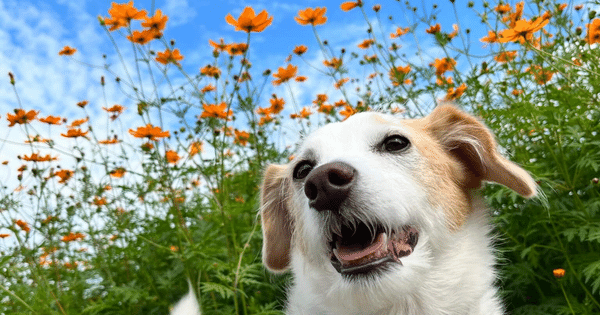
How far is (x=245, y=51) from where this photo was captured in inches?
142

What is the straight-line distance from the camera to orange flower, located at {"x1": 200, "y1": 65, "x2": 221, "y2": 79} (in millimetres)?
3910

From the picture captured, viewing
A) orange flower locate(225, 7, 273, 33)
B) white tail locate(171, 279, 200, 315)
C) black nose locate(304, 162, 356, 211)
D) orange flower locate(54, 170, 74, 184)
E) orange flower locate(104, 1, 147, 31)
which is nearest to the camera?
black nose locate(304, 162, 356, 211)

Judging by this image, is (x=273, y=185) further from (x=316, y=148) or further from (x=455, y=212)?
(x=455, y=212)

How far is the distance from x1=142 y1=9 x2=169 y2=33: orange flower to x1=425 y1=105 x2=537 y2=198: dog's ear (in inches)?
83.2

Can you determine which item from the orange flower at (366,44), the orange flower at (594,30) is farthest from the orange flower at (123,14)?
the orange flower at (594,30)

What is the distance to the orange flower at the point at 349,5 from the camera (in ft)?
14.8

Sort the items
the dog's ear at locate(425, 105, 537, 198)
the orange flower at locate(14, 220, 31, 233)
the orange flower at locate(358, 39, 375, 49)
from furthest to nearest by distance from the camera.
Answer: the orange flower at locate(358, 39, 375, 49) → the orange flower at locate(14, 220, 31, 233) → the dog's ear at locate(425, 105, 537, 198)

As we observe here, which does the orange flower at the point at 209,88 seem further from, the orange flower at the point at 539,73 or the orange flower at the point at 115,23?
the orange flower at the point at 539,73

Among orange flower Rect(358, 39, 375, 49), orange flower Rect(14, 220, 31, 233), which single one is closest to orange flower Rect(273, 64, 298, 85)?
orange flower Rect(358, 39, 375, 49)

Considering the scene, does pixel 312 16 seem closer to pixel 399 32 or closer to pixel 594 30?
pixel 399 32

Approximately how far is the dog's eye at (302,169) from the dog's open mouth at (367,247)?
1.16ft

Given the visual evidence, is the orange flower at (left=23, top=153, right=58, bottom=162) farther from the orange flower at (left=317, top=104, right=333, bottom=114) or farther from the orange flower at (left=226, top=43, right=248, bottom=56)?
the orange flower at (left=317, top=104, right=333, bottom=114)

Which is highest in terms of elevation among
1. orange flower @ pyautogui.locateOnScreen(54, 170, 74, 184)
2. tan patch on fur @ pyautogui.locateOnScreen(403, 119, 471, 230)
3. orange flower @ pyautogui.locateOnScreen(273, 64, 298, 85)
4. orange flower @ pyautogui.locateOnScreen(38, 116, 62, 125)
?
orange flower @ pyautogui.locateOnScreen(38, 116, 62, 125)

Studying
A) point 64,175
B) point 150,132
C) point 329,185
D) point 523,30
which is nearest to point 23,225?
point 64,175
